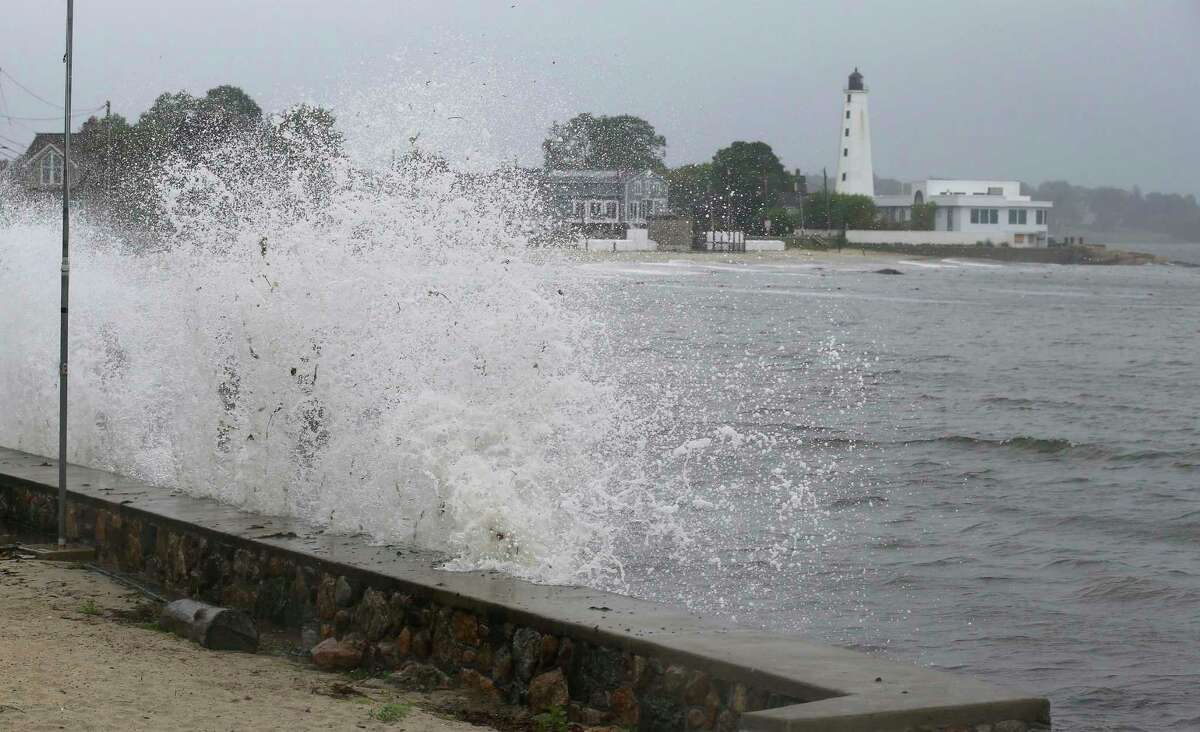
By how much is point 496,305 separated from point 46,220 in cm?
1080

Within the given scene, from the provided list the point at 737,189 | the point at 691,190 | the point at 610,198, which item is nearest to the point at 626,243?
the point at 610,198

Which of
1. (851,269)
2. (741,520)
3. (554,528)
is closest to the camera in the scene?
(554,528)

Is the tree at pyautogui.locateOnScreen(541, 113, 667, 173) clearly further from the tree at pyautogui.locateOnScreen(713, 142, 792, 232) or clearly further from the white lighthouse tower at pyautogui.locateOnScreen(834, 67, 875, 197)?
the white lighthouse tower at pyautogui.locateOnScreen(834, 67, 875, 197)

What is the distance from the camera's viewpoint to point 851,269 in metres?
86.7

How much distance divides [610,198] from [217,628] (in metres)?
62.9

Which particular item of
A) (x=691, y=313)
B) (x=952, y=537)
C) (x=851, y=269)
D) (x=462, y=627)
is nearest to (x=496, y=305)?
(x=462, y=627)

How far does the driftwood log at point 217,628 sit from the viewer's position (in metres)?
6.52

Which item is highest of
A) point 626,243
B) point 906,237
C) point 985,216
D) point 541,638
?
point 985,216

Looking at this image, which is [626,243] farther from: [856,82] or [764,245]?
[856,82]

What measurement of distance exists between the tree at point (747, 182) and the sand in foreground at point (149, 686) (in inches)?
3646

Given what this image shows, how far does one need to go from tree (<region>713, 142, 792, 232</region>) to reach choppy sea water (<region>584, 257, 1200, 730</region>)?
208ft

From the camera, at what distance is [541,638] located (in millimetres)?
5629

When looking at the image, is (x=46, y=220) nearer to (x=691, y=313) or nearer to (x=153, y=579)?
(x=153, y=579)

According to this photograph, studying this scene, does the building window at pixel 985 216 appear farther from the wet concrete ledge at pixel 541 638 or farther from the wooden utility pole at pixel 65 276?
the wet concrete ledge at pixel 541 638
